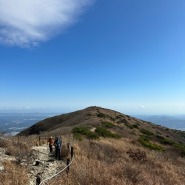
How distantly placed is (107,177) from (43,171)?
361 cm

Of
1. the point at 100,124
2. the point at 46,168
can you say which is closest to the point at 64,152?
the point at 46,168

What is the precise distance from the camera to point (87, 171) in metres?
6.01

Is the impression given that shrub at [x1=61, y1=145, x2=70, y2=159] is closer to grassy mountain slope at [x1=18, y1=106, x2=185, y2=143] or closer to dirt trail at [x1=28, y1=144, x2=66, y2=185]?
dirt trail at [x1=28, y1=144, x2=66, y2=185]

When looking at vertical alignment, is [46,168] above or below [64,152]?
below

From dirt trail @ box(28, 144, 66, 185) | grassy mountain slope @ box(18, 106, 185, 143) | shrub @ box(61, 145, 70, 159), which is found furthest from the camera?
grassy mountain slope @ box(18, 106, 185, 143)

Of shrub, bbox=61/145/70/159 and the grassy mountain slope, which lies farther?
the grassy mountain slope

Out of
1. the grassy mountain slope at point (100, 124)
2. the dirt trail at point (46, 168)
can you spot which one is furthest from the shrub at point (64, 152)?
the grassy mountain slope at point (100, 124)

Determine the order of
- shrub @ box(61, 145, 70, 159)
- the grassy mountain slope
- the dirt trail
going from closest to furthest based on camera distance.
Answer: the dirt trail, shrub @ box(61, 145, 70, 159), the grassy mountain slope

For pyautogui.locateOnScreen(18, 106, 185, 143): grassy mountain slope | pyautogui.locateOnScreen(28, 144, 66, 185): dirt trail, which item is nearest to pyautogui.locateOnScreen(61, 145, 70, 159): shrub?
pyautogui.locateOnScreen(28, 144, 66, 185): dirt trail

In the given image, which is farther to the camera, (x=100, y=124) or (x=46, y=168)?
(x=100, y=124)

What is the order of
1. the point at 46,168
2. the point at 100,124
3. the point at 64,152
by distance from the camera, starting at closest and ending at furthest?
the point at 46,168
the point at 64,152
the point at 100,124

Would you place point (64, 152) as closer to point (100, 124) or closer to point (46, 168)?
point (46, 168)

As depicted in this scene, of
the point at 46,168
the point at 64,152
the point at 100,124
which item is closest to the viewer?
the point at 46,168

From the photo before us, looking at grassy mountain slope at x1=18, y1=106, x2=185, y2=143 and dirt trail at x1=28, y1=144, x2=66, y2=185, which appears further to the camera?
grassy mountain slope at x1=18, y1=106, x2=185, y2=143
